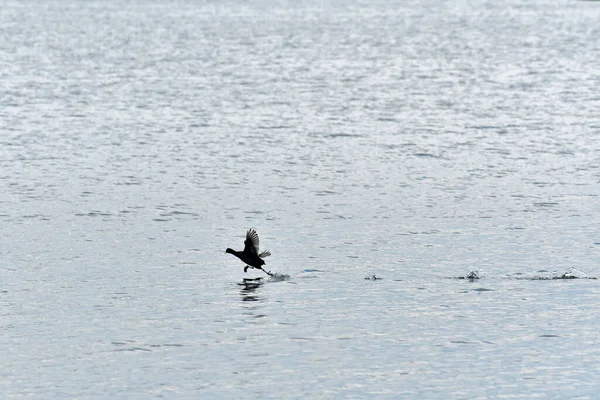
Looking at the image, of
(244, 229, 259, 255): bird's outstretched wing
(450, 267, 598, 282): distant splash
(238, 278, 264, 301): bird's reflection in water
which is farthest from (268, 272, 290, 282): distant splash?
(450, 267, 598, 282): distant splash

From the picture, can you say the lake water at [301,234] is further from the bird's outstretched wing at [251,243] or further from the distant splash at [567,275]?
the bird's outstretched wing at [251,243]

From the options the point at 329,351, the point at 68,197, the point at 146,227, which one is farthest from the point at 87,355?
the point at 68,197

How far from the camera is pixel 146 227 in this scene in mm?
30297

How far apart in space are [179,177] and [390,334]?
56.5 feet

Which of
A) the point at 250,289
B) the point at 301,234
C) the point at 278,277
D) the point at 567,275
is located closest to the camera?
the point at 250,289

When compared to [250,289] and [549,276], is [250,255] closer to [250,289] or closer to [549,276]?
[250,289]

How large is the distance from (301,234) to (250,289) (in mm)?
5046

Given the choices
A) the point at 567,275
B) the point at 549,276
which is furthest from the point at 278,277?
the point at 567,275

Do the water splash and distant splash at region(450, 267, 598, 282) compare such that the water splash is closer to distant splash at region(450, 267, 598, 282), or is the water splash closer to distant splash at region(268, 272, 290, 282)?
distant splash at region(450, 267, 598, 282)

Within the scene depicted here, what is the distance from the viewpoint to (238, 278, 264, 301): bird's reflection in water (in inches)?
933

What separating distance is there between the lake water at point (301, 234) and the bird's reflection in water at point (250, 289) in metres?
0.10

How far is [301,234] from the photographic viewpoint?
29406 mm

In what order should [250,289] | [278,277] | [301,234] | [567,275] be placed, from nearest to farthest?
[250,289]
[567,275]
[278,277]
[301,234]

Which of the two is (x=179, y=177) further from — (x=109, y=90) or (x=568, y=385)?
(x=109, y=90)
